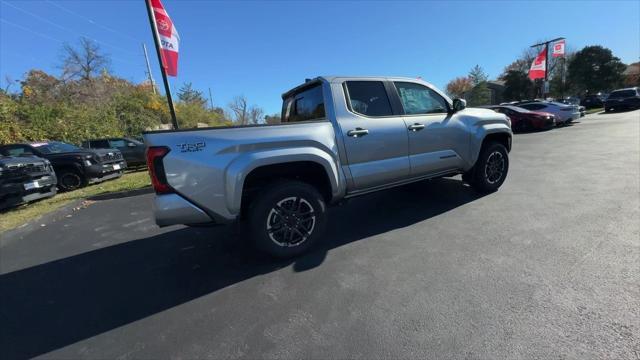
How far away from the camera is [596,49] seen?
3744 cm

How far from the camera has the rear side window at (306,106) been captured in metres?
3.61

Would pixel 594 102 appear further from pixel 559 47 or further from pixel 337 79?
pixel 337 79

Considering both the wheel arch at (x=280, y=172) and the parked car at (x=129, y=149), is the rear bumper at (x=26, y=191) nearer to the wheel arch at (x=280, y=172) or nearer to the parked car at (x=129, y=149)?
the wheel arch at (x=280, y=172)

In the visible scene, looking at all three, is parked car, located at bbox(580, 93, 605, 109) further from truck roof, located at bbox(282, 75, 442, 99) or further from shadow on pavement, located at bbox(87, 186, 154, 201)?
shadow on pavement, located at bbox(87, 186, 154, 201)

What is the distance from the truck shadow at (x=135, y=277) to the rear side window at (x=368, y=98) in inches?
60.8

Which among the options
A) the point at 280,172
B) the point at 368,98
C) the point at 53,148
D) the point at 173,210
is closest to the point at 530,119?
the point at 368,98

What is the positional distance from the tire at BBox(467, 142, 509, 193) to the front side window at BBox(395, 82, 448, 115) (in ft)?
3.69

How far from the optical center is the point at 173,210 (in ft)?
8.66

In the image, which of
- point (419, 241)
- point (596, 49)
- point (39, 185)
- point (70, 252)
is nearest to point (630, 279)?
point (419, 241)

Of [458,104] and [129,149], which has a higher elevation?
[129,149]

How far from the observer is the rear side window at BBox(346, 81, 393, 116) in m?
3.59

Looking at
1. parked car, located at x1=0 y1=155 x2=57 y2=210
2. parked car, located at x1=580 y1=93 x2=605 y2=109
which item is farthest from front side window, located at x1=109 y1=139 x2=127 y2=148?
parked car, located at x1=580 y1=93 x2=605 y2=109

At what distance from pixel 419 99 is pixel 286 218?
2.63 metres

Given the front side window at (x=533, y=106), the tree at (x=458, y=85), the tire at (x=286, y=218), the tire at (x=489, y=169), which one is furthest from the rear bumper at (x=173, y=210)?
the tree at (x=458, y=85)
